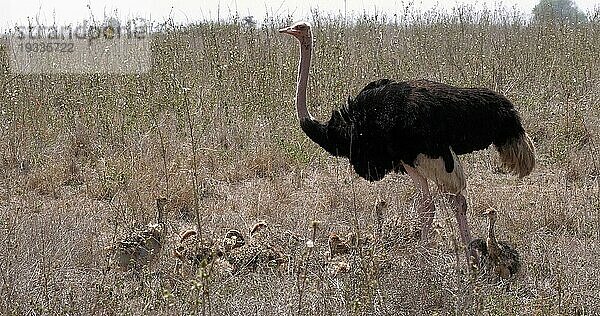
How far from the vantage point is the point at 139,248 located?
423 cm

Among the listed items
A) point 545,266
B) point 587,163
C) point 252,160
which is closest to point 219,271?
point 545,266

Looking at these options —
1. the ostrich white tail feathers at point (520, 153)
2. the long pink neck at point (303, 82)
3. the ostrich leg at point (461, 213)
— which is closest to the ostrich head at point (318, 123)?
the long pink neck at point (303, 82)

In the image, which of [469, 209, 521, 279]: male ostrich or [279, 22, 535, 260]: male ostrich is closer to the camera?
[469, 209, 521, 279]: male ostrich

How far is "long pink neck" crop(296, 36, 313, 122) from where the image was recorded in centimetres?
496

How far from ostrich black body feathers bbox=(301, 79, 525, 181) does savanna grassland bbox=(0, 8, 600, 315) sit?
0.22 m

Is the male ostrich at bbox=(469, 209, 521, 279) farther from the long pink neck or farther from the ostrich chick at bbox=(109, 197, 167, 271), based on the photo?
the ostrich chick at bbox=(109, 197, 167, 271)

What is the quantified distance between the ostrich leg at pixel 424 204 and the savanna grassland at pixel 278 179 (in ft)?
0.26

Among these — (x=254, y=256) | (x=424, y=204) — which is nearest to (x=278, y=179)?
(x=424, y=204)

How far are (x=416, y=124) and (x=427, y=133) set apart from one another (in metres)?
0.08

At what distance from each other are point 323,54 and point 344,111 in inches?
121

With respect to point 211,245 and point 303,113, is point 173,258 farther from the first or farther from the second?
point 303,113

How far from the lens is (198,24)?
9.76 m

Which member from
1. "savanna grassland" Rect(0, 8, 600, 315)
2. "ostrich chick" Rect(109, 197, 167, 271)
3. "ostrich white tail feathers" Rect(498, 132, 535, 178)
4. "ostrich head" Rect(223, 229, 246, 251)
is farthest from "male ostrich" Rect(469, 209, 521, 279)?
"ostrich chick" Rect(109, 197, 167, 271)

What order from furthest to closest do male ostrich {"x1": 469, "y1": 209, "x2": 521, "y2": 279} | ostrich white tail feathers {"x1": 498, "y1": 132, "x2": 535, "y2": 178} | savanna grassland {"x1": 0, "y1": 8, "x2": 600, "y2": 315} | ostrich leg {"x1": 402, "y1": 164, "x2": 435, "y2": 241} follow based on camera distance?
ostrich white tail feathers {"x1": 498, "y1": 132, "x2": 535, "y2": 178}
ostrich leg {"x1": 402, "y1": 164, "x2": 435, "y2": 241}
male ostrich {"x1": 469, "y1": 209, "x2": 521, "y2": 279}
savanna grassland {"x1": 0, "y1": 8, "x2": 600, "y2": 315}
